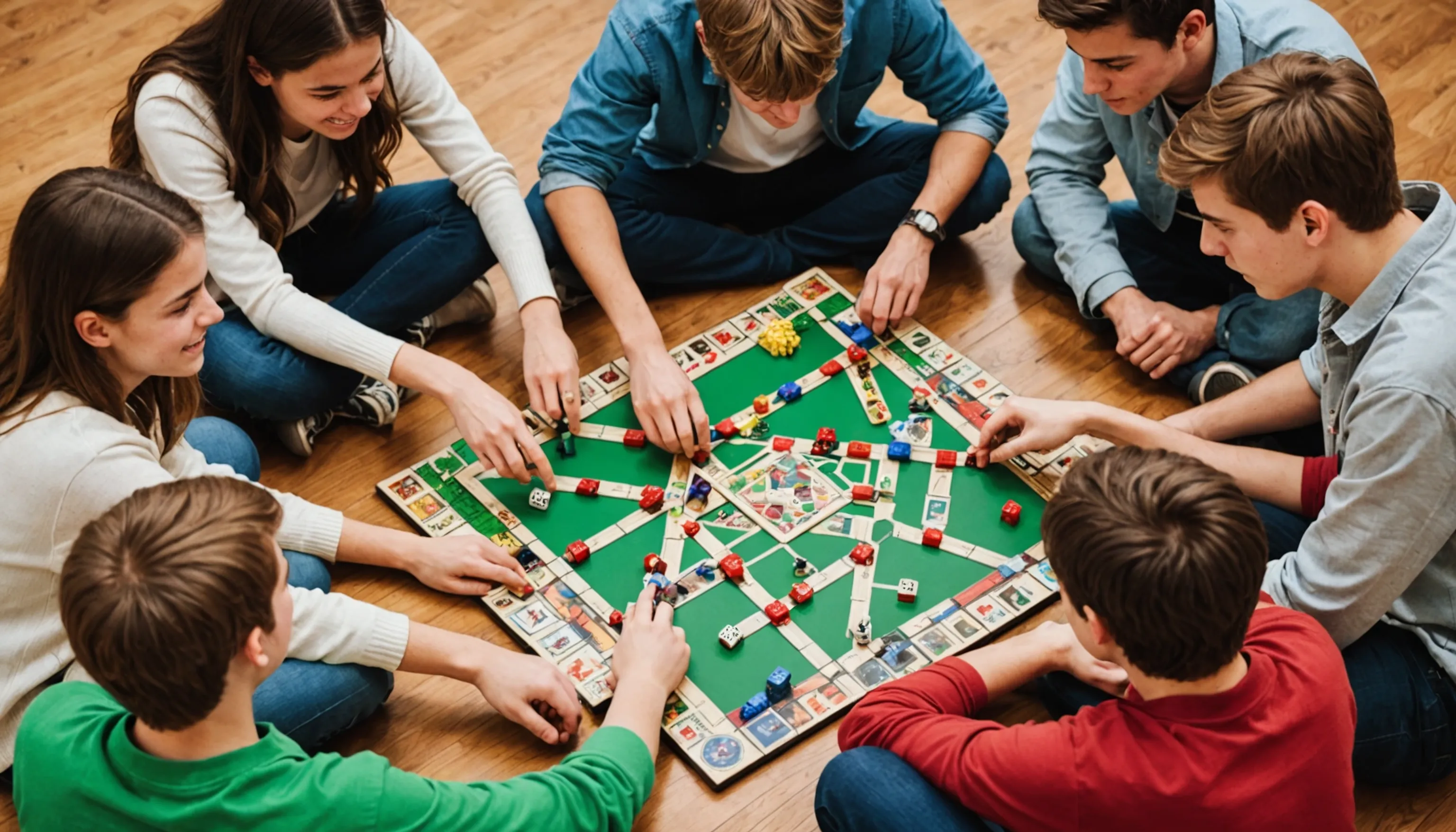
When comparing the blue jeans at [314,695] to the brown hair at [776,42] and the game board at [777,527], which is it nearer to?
the game board at [777,527]

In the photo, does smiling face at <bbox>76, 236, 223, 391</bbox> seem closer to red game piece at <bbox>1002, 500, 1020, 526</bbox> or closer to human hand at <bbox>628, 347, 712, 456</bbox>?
human hand at <bbox>628, 347, 712, 456</bbox>

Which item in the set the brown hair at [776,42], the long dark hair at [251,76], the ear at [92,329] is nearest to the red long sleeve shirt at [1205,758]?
the brown hair at [776,42]

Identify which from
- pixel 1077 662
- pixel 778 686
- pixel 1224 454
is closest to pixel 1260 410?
pixel 1224 454

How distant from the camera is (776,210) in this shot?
2.79 meters

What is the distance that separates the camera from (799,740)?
201 centimetres

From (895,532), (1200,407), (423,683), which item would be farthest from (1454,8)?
(423,683)

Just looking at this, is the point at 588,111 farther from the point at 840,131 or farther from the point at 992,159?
the point at 992,159

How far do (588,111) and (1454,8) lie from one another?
91.0 inches

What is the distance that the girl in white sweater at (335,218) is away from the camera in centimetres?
214

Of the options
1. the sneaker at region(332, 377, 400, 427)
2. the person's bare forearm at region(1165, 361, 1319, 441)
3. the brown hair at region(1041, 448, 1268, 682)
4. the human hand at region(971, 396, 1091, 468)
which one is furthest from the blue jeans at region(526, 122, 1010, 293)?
the brown hair at region(1041, 448, 1268, 682)

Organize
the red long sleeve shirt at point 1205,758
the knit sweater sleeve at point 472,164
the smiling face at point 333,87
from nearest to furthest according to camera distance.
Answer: the red long sleeve shirt at point 1205,758
the smiling face at point 333,87
the knit sweater sleeve at point 472,164

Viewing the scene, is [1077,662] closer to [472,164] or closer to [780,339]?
[780,339]

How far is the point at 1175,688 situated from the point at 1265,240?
675mm

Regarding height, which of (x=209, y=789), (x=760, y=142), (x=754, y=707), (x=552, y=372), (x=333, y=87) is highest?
(x=333, y=87)
